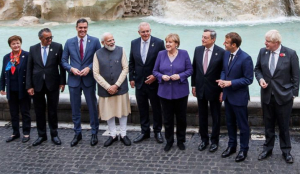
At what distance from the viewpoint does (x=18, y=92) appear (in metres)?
6.50

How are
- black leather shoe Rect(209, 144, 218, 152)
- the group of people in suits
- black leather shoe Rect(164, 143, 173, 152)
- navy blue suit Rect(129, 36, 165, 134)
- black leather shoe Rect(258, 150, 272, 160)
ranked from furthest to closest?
navy blue suit Rect(129, 36, 165, 134) → black leather shoe Rect(164, 143, 173, 152) → black leather shoe Rect(209, 144, 218, 152) → black leather shoe Rect(258, 150, 272, 160) → the group of people in suits

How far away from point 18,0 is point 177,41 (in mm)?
14312

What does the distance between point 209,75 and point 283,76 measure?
0.97 m

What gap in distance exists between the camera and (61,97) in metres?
7.20

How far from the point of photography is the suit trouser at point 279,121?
5500 millimetres

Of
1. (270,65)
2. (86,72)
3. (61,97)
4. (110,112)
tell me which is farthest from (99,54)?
(270,65)

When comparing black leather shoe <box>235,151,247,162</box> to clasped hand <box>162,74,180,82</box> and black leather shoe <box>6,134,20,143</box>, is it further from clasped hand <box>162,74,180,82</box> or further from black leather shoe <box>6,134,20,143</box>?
black leather shoe <box>6,134,20,143</box>

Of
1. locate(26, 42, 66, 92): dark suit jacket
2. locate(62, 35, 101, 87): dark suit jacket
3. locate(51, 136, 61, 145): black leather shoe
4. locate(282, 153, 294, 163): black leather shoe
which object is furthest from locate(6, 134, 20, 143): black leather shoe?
locate(282, 153, 294, 163): black leather shoe

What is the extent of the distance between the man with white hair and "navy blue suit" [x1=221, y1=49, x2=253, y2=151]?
59.1 inches

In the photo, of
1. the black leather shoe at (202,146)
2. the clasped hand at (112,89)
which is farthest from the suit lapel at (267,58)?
the clasped hand at (112,89)

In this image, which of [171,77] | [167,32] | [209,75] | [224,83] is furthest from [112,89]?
[167,32]

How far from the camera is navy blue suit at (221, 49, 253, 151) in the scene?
5387 mm

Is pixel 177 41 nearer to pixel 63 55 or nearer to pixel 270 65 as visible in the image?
pixel 270 65

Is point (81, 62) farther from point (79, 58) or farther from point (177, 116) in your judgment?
point (177, 116)
